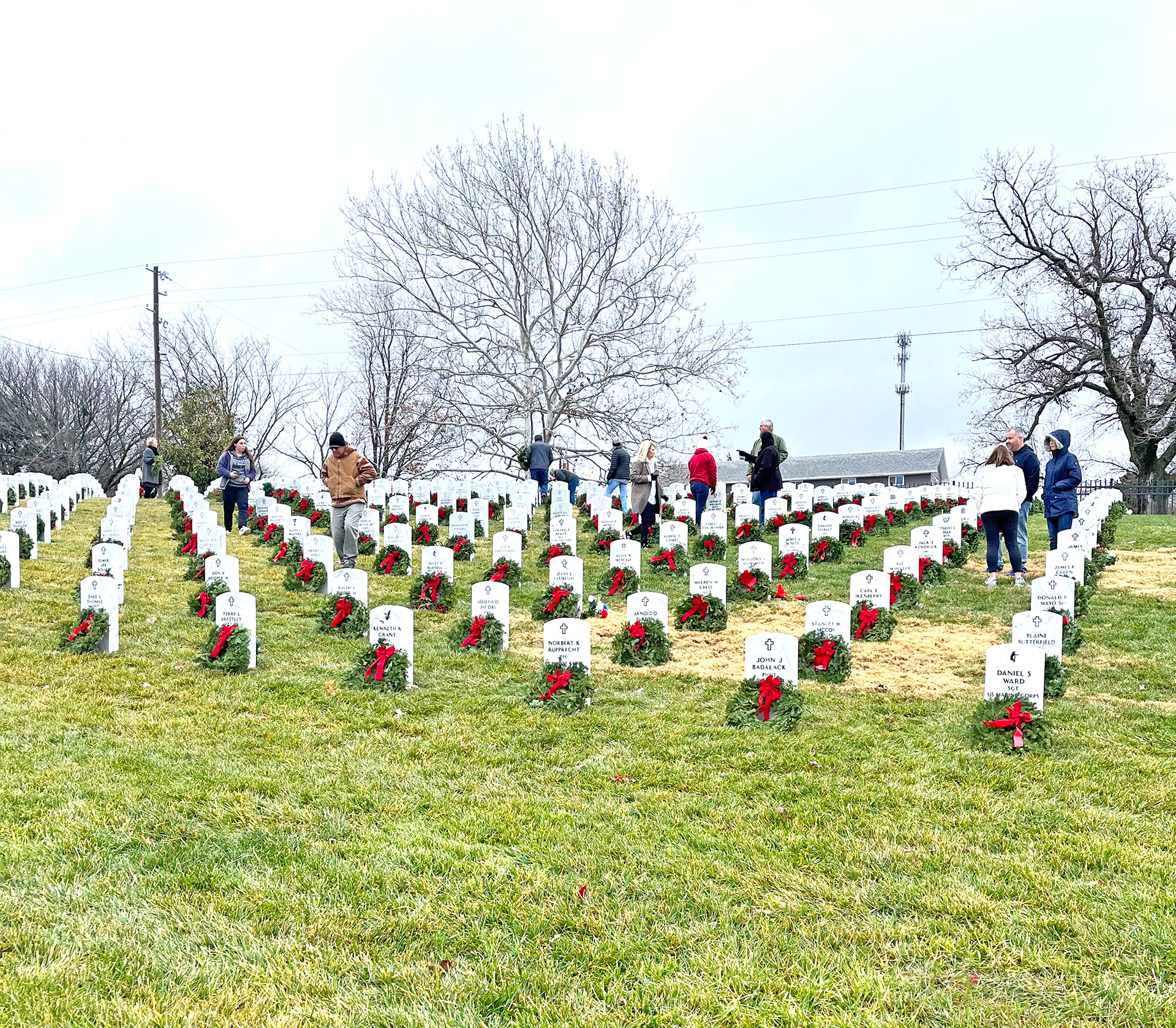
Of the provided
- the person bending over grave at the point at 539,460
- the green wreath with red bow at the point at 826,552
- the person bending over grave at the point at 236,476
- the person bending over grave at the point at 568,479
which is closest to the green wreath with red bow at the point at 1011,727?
the green wreath with red bow at the point at 826,552

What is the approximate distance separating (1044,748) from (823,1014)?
3114 millimetres

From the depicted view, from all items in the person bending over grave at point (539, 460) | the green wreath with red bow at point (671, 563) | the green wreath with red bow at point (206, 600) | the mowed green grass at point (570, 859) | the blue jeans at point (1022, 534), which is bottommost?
the mowed green grass at point (570, 859)

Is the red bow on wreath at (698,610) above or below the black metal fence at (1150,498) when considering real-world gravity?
below

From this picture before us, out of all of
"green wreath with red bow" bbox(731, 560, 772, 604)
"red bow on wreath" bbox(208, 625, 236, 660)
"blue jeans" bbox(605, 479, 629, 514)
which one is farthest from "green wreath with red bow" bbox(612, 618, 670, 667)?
"blue jeans" bbox(605, 479, 629, 514)

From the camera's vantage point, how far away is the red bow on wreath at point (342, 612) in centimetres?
869

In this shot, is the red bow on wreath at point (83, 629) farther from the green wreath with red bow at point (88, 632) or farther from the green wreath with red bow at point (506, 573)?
the green wreath with red bow at point (506, 573)

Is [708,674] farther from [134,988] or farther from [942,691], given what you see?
[134,988]

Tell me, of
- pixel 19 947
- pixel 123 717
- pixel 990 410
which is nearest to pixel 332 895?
pixel 19 947

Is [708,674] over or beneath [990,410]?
beneath

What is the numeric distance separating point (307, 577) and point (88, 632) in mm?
3047

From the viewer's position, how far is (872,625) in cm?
846

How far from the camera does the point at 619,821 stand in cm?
451

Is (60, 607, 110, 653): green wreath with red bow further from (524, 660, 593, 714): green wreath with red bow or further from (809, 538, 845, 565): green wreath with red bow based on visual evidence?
(809, 538, 845, 565): green wreath with red bow

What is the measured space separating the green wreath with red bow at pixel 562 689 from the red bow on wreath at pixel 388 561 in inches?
218
